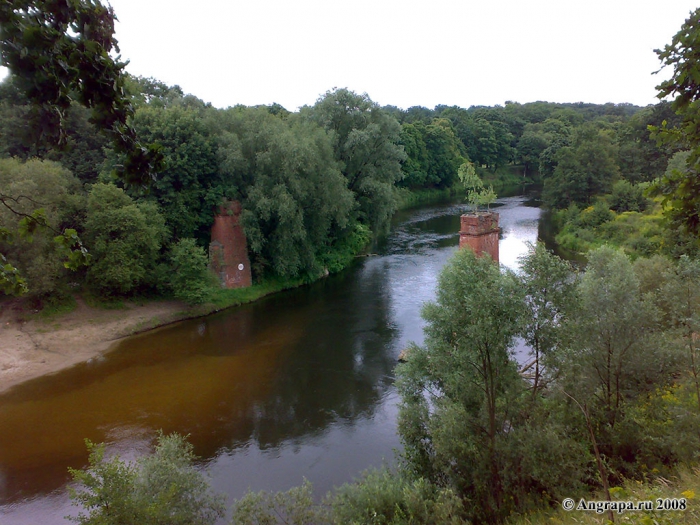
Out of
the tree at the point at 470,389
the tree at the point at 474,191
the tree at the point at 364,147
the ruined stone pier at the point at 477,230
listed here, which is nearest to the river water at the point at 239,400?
the tree at the point at 470,389

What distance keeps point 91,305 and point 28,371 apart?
3.97 metres

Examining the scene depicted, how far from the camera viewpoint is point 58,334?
701 inches

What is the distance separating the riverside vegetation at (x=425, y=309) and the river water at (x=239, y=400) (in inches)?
62.5

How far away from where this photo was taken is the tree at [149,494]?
720cm

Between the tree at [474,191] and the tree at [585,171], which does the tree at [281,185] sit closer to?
the tree at [474,191]

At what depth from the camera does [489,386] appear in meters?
9.04

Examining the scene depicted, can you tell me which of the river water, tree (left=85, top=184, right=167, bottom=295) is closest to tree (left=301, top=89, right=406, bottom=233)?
the river water

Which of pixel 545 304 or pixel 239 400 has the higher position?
pixel 545 304

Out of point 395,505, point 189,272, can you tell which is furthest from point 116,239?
point 395,505

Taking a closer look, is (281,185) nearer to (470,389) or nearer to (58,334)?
(58,334)

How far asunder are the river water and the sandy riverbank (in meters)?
0.67

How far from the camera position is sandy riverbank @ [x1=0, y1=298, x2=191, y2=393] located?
53.2 ft

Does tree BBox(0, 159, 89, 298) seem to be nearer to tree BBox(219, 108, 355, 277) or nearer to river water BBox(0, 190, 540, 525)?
river water BBox(0, 190, 540, 525)

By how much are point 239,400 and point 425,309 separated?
731cm
